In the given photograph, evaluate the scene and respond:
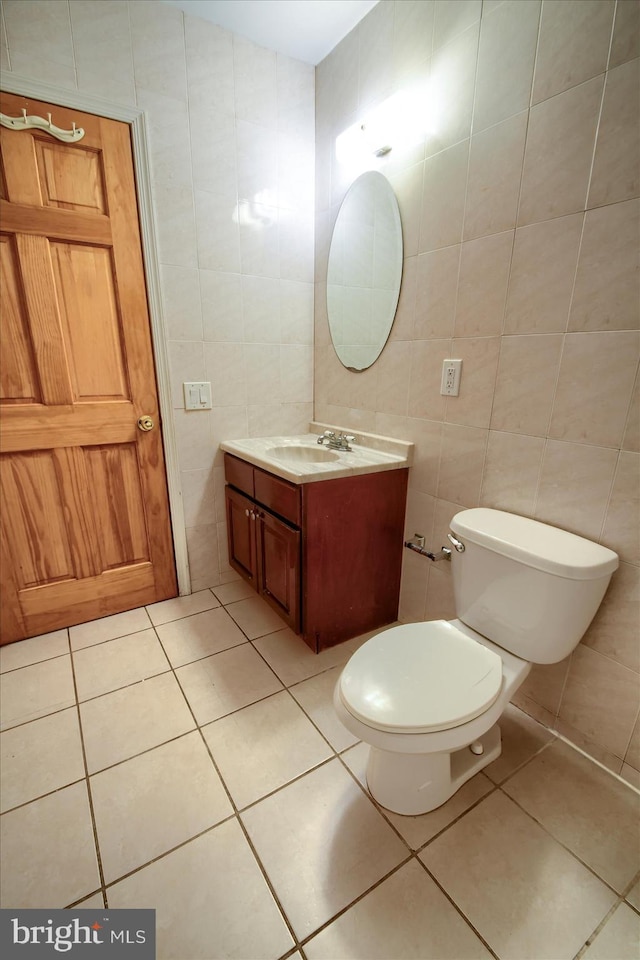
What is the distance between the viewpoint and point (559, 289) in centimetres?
111

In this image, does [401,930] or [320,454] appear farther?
[320,454]

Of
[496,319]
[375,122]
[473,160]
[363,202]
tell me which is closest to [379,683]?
[496,319]

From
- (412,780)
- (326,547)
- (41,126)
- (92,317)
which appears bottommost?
(412,780)

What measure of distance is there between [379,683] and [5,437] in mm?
1606

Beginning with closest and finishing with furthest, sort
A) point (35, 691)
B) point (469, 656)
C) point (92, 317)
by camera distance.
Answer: point (469, 656) < point (35, 691) < point (92, 317)

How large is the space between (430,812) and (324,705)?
45 centimetres

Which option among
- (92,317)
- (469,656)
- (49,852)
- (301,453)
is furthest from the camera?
(301,453)

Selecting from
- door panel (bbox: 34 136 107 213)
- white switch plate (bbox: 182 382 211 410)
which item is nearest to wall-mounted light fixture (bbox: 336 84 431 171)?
door panel (bbox: 34 136 107 213)

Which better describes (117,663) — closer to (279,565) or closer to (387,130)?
(279,565)

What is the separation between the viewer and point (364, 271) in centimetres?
174

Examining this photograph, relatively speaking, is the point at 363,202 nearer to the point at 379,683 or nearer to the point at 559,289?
the point at 559,289

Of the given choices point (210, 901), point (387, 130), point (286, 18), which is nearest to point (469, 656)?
point (210, 901)

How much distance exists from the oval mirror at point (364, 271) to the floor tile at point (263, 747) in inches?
56.2

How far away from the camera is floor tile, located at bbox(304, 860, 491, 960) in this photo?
0.84 m
